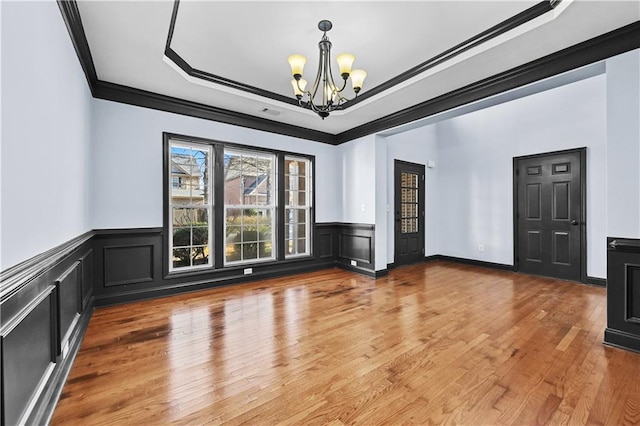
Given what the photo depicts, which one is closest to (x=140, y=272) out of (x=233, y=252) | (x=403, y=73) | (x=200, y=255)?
(x=200, y=255)

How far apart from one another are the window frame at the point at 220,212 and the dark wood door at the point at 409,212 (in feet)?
5.95

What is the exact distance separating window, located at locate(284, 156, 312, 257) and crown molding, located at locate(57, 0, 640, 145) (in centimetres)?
59

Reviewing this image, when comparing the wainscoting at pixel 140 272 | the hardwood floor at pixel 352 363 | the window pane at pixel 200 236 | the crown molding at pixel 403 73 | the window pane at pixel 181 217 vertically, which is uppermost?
the crown molding at pixel 403 73

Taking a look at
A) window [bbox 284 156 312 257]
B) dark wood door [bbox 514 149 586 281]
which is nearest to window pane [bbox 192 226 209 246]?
window [bbox 284 156 312 257]

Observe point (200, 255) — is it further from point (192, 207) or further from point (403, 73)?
point (403, 73)

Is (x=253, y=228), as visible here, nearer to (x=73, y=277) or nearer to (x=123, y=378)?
(x=73, y=277)

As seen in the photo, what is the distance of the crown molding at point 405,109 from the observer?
2387 mm

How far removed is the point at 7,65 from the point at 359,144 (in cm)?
476

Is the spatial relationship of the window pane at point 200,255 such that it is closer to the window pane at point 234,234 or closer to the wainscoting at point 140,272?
the wainscoting at point 140,272

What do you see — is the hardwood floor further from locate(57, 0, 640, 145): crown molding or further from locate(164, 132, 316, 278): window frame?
locate(57, 0, 640, 145): crown molding

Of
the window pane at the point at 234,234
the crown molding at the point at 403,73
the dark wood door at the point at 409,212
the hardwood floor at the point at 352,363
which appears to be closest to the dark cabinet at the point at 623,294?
the hardwood floor at the point at 352,363

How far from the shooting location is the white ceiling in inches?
88.4

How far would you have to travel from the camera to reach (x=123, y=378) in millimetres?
2002

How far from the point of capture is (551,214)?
4910mm
